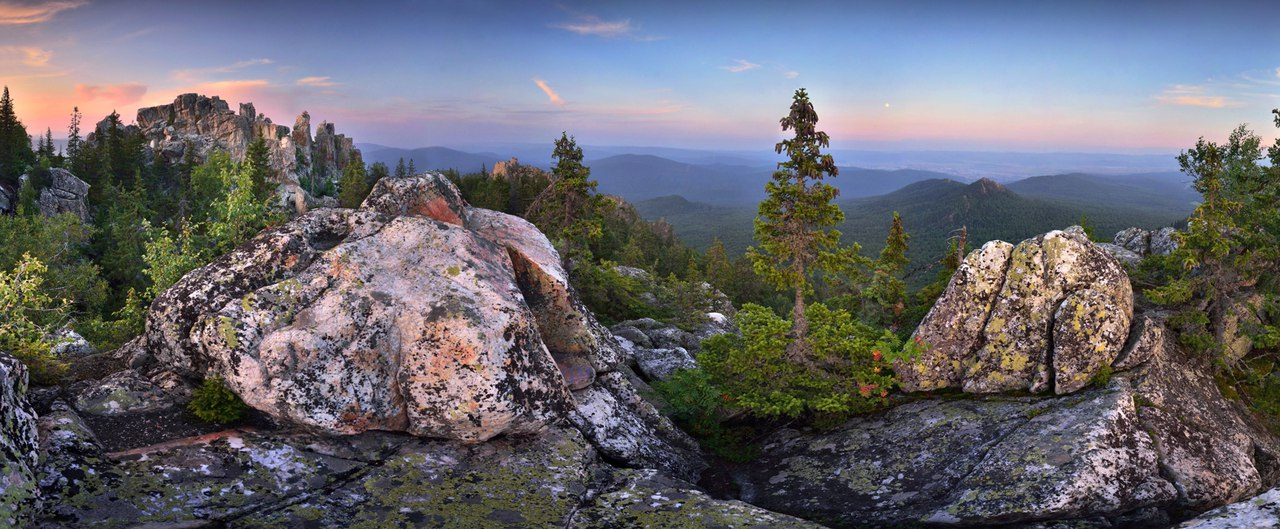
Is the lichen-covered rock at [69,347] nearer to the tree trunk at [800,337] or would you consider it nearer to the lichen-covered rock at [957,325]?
the tree trunk at [800,337]

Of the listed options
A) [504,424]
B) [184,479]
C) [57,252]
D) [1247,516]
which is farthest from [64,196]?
[1247,516]

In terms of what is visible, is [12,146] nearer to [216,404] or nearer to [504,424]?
[216,404]

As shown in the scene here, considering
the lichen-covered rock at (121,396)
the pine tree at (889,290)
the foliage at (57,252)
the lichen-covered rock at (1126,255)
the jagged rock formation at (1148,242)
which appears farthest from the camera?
the foliage at (57,252)

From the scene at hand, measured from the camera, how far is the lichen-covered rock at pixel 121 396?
1141 cm

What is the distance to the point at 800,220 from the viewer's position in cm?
2039

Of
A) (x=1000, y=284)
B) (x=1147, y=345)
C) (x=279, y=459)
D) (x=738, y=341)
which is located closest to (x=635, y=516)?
(x=279, y=459)

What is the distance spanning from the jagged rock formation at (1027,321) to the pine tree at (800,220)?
3.53 m

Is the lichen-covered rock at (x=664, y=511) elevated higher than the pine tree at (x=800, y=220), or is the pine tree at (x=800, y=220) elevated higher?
the pine tree at (x=800, y=220)

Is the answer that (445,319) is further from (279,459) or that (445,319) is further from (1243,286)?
(1243,286)

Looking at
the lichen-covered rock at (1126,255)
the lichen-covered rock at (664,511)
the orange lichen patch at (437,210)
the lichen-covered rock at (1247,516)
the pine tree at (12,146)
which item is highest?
the pine tree at (12,146)

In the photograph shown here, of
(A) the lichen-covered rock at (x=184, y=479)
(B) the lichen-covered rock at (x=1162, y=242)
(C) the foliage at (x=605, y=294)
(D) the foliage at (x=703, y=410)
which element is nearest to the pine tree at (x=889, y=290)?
(D) the foliage at (x=703, y=410)

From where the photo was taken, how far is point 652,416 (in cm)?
1717

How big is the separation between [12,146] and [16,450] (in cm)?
15080

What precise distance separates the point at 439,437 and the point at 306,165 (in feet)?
624
